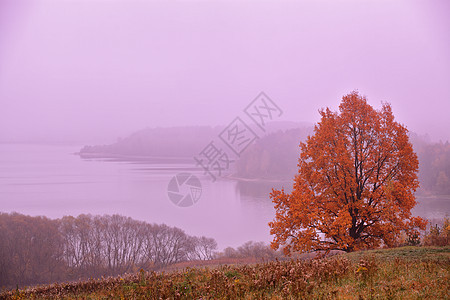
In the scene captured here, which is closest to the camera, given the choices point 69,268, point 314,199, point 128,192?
point 314,199

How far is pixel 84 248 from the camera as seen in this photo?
5581 cm

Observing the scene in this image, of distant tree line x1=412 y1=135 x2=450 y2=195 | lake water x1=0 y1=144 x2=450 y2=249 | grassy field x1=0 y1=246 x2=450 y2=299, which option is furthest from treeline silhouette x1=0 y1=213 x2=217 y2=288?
distant tree line x1=412 y1=135 x2=450 y2=195

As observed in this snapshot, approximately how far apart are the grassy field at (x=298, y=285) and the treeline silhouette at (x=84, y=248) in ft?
126

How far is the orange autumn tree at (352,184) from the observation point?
1730cm

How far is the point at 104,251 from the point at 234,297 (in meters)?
55.0

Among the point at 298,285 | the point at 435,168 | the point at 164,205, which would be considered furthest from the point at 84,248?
the point at 435,168

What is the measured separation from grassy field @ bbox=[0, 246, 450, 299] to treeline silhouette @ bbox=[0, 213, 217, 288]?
38532 millimetres

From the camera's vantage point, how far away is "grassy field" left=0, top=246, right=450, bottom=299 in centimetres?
684

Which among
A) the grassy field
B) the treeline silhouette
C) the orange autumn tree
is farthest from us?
the treeline silhouette

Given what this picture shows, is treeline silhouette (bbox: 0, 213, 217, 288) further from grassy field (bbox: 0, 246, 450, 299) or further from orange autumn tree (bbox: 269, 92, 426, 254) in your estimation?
grassy field (bbox: 0, 246, 450, 299)

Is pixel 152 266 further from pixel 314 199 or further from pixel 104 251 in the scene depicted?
pixel 314 199

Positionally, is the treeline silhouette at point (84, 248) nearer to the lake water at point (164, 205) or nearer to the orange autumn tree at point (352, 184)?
the lake water at point (164, 205)

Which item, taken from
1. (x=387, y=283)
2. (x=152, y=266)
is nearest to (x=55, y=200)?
(x=152, y=266)

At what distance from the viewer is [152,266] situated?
46.0m
